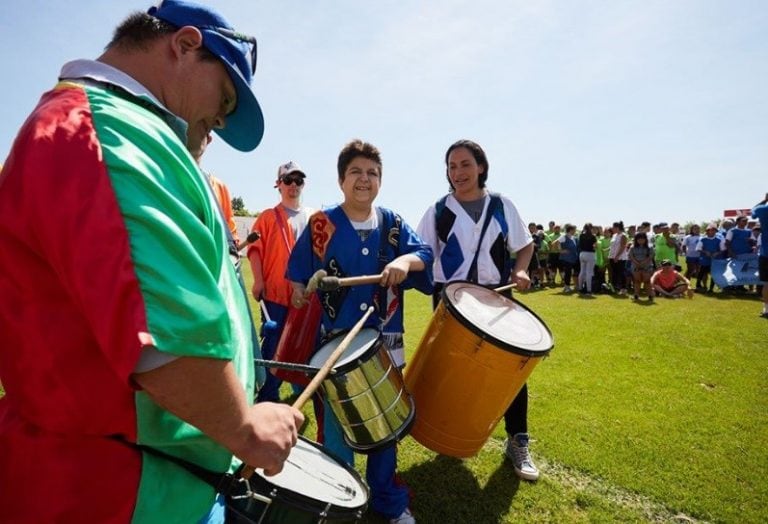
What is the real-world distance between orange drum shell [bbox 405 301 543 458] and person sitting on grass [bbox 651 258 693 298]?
1248 cm

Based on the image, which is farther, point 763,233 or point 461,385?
point 763,233

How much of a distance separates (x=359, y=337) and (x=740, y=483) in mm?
3121

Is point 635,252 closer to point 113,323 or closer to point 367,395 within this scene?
point 367,395

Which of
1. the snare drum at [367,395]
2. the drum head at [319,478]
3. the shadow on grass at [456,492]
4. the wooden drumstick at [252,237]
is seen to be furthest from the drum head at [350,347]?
the wooden drumstick at [252,237]

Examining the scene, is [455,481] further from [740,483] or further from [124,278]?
[124,278]

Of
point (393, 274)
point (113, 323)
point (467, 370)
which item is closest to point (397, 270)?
point (393, 274)

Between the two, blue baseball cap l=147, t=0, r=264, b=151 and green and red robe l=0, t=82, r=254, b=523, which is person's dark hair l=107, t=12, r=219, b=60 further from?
green and red robe l=0, t=82, r=254, b=523

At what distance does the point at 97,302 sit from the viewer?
2.36ft

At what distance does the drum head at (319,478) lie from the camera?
138 centimetres

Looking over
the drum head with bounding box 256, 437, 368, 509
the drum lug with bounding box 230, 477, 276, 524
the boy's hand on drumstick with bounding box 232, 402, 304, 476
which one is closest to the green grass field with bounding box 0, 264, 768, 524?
the drum head with bounding box 256, 437, 368, 509

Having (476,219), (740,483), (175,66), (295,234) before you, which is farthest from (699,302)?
(175,66)

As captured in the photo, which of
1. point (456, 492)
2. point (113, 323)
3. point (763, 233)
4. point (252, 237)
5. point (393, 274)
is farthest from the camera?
point (763, 233)

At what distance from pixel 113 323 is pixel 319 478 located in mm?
1171

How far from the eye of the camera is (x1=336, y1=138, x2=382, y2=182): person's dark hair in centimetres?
287
